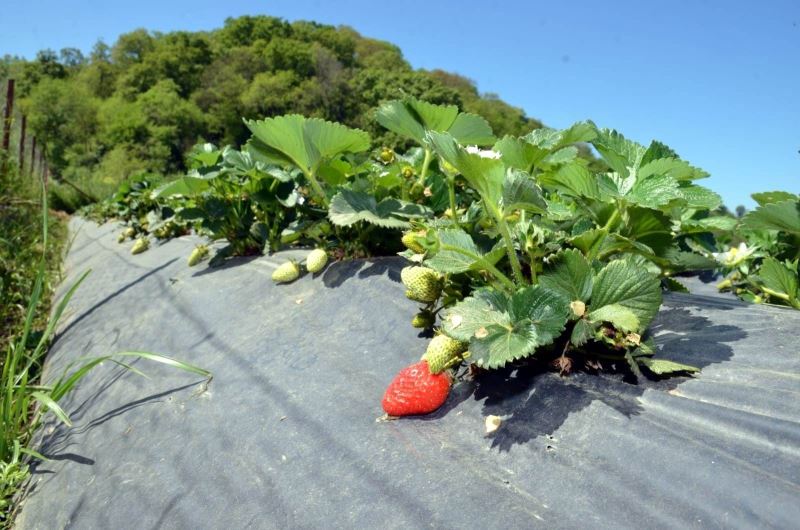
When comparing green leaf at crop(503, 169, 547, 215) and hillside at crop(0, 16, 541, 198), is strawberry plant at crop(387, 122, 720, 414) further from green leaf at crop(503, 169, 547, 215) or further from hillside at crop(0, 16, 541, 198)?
hillside at crop(0, 16, 541, 198)

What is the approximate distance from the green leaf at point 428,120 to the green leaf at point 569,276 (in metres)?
0.64

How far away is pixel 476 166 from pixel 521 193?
0.29 feet

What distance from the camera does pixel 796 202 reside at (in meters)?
1.19

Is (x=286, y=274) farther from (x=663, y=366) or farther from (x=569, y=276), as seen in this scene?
(x=663, y=366)

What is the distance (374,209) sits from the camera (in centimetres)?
171

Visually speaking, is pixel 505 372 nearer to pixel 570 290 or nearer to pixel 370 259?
pixel 570 290

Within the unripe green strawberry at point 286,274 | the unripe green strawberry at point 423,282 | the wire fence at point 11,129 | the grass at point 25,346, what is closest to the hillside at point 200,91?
the wire fence at point 11,129

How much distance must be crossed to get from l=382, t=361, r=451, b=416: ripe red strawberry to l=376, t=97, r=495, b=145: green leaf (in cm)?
70

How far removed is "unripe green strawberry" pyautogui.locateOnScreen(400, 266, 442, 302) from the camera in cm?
122

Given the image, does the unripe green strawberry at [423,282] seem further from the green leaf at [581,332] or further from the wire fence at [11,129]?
the wire fence at [11,129]

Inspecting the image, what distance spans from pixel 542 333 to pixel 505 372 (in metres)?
0.19

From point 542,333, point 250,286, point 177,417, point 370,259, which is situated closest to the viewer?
point 542,333

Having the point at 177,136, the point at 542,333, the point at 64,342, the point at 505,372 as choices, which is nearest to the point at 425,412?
the point at 505,372

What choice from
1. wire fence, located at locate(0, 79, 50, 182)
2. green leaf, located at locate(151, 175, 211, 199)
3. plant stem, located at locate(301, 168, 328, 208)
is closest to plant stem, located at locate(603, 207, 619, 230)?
plant stem, located at locate(301, 168, 328, 208)
